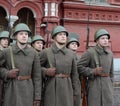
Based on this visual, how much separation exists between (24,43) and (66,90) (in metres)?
1.00

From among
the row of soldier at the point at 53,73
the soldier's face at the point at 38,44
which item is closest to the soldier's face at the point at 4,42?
the soldier's face at the point at 38,44

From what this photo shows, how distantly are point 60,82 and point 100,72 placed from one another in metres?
0.77

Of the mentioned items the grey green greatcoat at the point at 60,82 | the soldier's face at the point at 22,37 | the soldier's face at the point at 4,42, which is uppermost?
the soldier's face at the point at 4,42

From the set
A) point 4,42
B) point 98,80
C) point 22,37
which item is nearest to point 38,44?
point 4,42

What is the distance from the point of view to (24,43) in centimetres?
532

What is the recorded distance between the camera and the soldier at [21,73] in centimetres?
521

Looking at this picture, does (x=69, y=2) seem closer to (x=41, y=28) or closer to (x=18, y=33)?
(x=41, y=28)

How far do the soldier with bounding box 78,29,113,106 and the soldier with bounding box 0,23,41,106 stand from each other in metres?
1.06

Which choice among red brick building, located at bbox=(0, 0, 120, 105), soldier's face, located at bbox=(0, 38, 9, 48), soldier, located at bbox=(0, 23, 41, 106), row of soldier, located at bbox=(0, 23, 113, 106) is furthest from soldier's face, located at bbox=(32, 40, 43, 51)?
red brick building, located at bbox=(0, 0, 120, 105)

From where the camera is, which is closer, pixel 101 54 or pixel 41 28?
pixel 101 54

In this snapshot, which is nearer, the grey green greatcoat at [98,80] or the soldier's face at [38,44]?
the grey green greatcoat at [98,80]

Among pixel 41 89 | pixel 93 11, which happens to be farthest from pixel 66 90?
pixel 93 11

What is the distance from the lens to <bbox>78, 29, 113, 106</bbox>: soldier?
19.7ft

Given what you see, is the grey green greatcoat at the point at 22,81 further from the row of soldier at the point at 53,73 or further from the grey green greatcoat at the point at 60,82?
the grey green greatcoat at the point at 60,82
